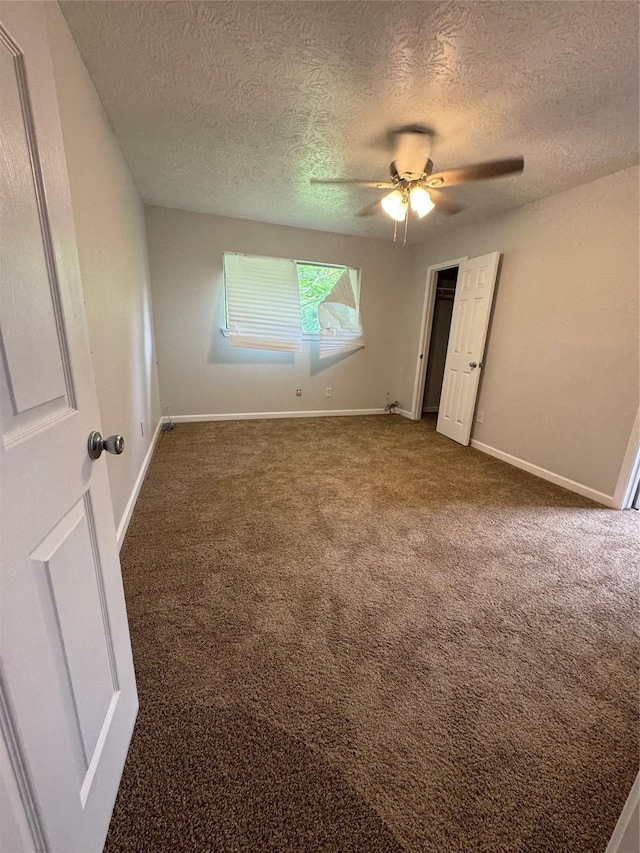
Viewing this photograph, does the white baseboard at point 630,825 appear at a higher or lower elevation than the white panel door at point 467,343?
lower

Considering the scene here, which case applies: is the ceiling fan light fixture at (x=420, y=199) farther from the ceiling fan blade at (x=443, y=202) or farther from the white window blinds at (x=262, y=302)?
the white window blinds at (x=262, y=302)

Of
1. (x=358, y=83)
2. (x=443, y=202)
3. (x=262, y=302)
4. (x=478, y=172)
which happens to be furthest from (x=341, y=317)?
(x=358, y=83)

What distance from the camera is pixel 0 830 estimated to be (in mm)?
425

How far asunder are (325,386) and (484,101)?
10.8 ft

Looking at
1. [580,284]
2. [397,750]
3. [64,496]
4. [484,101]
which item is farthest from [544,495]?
[64,496]

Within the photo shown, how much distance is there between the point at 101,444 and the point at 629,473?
3294 mm

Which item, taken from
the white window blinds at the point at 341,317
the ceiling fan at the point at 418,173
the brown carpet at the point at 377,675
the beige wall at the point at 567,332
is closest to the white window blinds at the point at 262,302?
the white window blinds at the point at 341,317

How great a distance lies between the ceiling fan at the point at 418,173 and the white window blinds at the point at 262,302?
1.67 m

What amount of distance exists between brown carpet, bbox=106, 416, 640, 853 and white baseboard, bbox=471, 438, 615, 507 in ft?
0.70

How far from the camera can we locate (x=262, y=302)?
13.5ft

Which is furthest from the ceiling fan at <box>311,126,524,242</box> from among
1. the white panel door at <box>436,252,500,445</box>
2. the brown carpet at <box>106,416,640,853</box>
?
the brown carpet at <box>106,416,640,853</box>

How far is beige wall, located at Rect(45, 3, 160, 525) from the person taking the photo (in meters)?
1.42

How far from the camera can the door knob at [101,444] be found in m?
0.78

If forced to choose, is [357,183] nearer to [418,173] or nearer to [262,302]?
[418,173]
